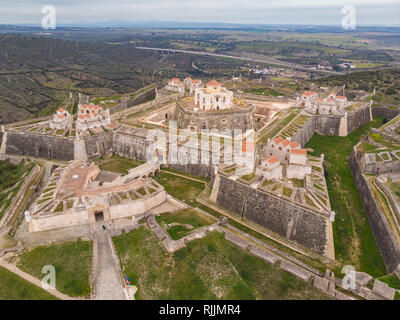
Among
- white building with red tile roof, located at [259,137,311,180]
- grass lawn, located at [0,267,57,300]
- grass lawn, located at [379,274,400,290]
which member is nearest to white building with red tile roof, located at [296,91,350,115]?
white building with red tile roof, located at [259,137,311,180]

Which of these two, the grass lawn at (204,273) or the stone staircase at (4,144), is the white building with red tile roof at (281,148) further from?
the stone staircase at (4,144)

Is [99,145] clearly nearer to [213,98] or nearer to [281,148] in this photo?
[213,98]

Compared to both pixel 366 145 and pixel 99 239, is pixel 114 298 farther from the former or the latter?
pixel 366 145

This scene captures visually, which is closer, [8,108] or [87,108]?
[87,108]

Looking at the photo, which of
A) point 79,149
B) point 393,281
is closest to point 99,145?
point 79,149
